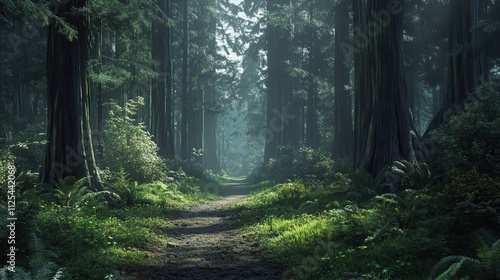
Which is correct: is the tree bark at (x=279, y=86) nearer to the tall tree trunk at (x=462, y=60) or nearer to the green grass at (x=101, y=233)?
the tall tree trunk at (x=462, y=60)

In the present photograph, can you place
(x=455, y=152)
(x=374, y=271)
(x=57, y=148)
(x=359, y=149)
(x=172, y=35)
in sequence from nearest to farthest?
1. (x=374, y=271)
2. (x=455, y=152)
3. (x=57, y=148)
4. (x=359, y=149)
5. (x=172, y=35)

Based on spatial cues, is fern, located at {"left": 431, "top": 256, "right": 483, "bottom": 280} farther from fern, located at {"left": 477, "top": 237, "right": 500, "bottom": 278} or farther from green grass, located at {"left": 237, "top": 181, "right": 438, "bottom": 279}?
green grass, located at {"left": 237, "top": 181, "right": 438, "bottom": 279}

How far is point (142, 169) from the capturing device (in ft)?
51.4

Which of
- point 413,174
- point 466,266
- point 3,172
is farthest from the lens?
point 413,174

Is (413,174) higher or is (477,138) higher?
(477,138)

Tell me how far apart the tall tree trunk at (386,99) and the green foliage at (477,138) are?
2.27 metres

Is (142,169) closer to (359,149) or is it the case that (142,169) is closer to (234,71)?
(359,149)

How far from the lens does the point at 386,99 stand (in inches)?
499

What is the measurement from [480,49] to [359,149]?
18.9ft

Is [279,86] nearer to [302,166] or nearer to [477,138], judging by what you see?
[302,166]

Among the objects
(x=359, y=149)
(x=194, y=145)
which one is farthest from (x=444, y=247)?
(x=194, y=145)

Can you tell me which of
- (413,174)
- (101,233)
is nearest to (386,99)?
(413,174)

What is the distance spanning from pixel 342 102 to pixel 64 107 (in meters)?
14.1

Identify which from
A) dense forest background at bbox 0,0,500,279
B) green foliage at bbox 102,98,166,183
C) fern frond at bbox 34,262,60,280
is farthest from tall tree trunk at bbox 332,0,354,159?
fern frond at bbox 34,262,60,280
